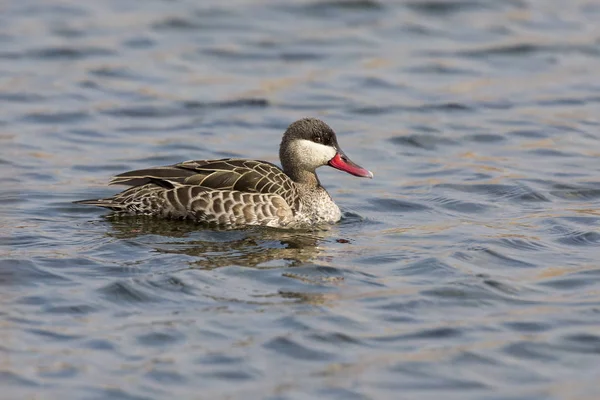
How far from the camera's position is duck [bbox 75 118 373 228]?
11.6 m

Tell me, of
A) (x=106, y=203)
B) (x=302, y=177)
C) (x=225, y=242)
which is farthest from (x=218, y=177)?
(x=106, y=203)

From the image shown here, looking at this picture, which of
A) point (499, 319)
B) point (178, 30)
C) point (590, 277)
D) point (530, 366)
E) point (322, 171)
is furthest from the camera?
point (178, 30)

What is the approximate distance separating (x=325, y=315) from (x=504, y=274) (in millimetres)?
1888

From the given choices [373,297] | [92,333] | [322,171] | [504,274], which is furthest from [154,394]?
[322,171]

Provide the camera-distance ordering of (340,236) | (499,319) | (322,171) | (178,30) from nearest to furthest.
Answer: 1. (499,319)
2. (340,236)
3. (322,171)
4. (178,30)

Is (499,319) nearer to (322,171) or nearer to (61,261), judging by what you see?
(61,261)

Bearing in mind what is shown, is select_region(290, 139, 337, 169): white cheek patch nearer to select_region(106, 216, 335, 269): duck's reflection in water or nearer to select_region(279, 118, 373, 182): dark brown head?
select_region(279, 118, 373, 182): dark brown head

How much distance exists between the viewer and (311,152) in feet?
39.9

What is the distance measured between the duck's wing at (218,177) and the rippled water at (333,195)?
0.45 metres

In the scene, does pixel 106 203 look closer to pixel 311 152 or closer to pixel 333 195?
pixel 311 152

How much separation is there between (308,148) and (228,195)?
1.05 m

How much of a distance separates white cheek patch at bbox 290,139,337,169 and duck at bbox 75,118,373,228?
1cm

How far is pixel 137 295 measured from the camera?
9.45m

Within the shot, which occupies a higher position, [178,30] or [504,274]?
[178,30]
